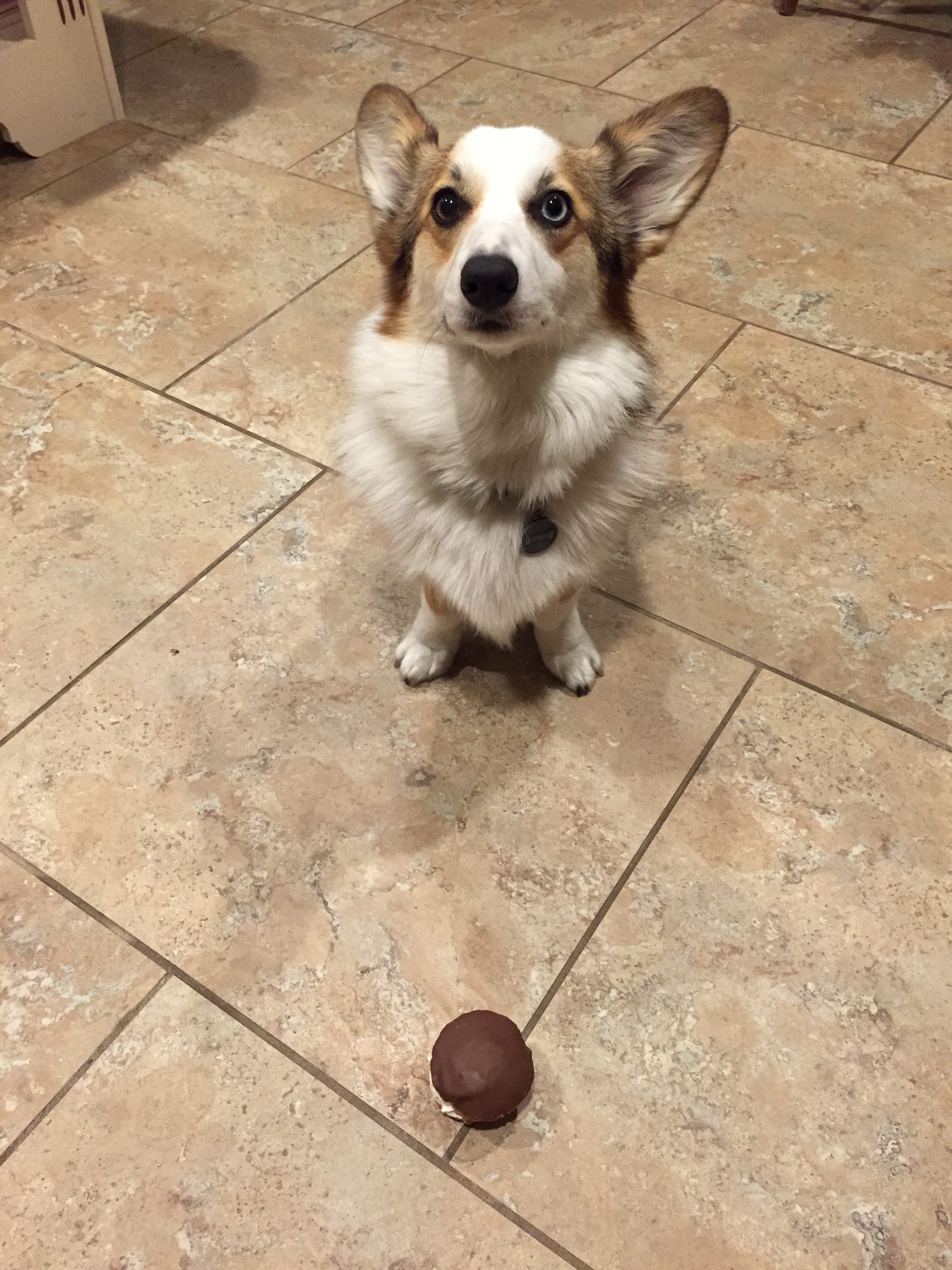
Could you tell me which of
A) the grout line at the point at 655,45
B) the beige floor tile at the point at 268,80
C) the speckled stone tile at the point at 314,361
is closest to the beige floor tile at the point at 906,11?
the grout line at the point at 655,45

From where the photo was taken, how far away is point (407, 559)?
1.38 meters

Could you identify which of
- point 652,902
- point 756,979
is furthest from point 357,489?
point 756,979

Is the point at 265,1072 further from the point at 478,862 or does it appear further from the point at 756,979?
the point at 756,979

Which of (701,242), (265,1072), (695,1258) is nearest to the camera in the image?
(695,1258)

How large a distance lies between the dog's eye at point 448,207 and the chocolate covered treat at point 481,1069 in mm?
1059

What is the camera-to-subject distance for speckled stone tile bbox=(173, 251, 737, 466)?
198cm

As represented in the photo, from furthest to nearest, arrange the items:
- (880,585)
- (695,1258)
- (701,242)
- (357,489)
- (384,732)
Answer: (701,242) < (880,585) < (384,732) < (357,489) < (695,1258)

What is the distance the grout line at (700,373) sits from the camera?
1.99 meters

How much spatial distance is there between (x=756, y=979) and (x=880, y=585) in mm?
820

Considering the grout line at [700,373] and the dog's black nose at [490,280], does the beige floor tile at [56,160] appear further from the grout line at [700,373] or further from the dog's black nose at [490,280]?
the dog's black nose at [490,280]

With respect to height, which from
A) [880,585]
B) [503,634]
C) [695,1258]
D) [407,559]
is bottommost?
[695,1258]

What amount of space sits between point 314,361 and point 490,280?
3.80 feet

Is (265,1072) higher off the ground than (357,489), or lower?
lower

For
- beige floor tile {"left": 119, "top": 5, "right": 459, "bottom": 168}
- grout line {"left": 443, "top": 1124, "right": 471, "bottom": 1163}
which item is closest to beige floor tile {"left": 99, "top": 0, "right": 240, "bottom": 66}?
beige floor tile {"left": 119, "top": 5, "right": 459, "bottom": 168}
